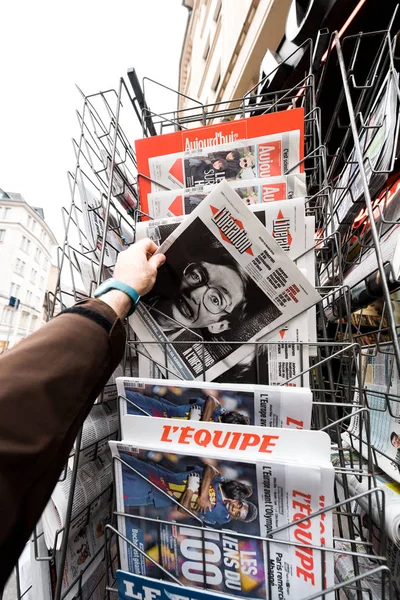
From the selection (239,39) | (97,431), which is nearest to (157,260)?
(97,431)

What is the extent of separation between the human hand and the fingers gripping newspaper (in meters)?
0.03

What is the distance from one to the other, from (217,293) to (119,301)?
0.50ft

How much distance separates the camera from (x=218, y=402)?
0.39 metres

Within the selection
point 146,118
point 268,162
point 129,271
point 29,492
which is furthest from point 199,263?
point 146,118

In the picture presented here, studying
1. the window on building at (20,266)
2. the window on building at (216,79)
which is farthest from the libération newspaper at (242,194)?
the window on building at (20,266)

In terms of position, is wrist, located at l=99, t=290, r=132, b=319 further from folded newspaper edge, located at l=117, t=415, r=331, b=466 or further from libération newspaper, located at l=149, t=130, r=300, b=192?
libération newspaper, located at l=149, t=130, r=300, b=192

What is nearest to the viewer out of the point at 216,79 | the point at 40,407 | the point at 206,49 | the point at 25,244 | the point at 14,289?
the point at 40,407

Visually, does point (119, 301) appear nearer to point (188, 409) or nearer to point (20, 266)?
point (188, 409)

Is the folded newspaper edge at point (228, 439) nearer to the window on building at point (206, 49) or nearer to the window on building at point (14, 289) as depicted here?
the window on building at point (206, 49)

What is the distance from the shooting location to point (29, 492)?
0.74 ft

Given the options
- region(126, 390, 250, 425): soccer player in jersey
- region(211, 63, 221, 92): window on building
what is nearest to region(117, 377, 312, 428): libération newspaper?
region(126, 390, 250, 425): soccer player in jersey

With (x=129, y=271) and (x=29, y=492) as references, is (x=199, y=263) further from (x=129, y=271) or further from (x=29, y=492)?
(x=29, y=492)

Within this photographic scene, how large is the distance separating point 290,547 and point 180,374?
0.83 ft

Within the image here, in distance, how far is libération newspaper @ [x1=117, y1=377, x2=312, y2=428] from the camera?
1.19ft
